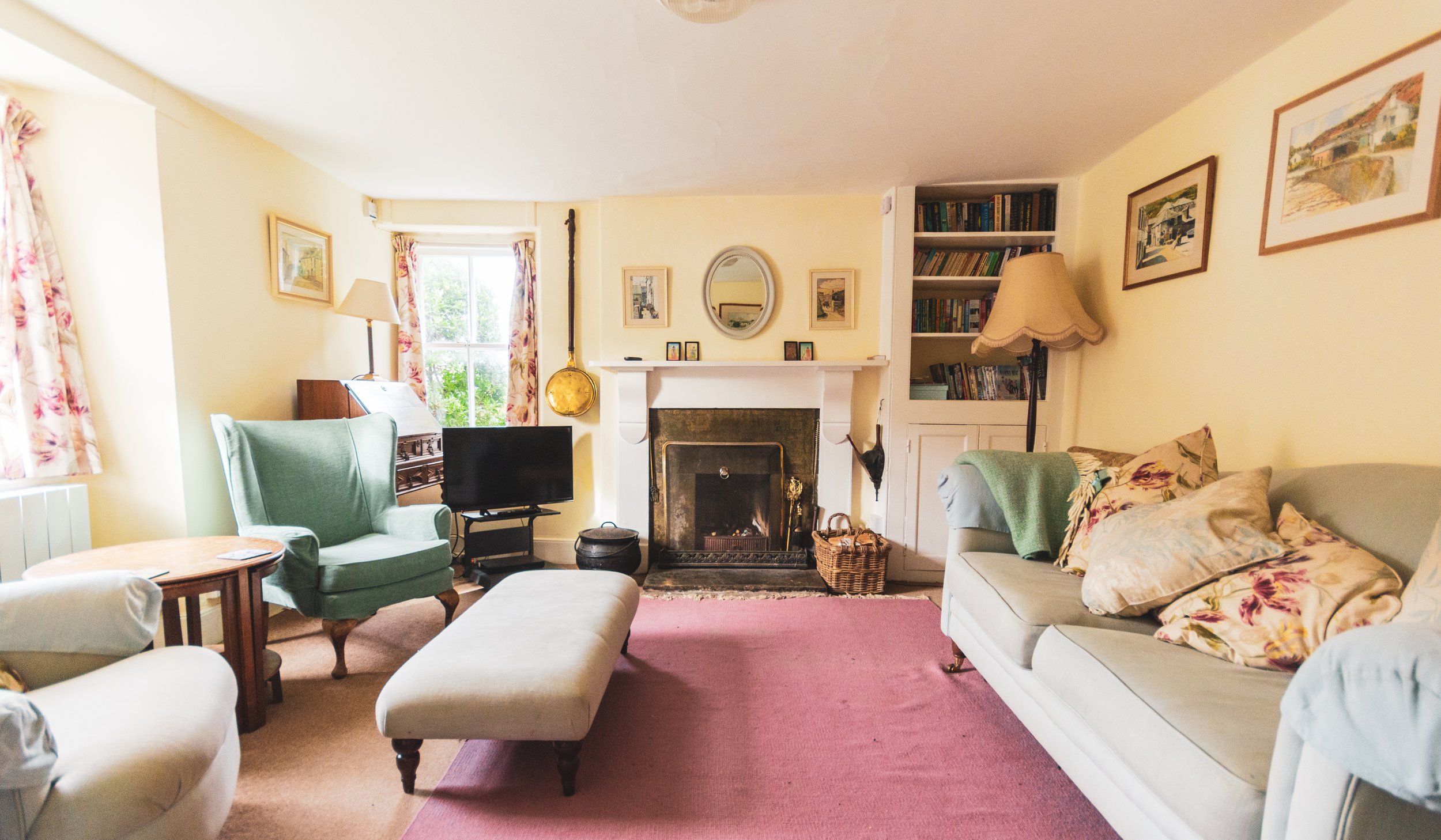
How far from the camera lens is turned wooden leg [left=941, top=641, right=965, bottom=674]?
2.15m

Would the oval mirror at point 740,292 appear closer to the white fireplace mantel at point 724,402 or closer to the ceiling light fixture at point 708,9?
the white fireplace mantel at point 724,402

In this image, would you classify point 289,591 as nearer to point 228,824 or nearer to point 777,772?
point 228,824

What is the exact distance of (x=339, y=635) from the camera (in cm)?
209

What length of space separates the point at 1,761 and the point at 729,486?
293 cm

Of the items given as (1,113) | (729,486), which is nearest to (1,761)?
(1,113)

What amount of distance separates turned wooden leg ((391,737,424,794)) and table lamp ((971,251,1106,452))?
2.80 m

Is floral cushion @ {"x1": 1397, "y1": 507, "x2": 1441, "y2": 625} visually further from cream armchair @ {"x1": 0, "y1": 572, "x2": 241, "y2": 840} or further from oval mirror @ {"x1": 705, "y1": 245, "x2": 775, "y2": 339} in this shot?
oval mirror @ {"x1": 705, "y1": 245, "x2": 775, "y2": 339}

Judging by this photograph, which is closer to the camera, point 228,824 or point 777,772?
point 228,824

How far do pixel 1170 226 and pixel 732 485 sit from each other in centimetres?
253

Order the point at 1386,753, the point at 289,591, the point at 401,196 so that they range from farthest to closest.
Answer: the point at 401,196
the point at 289,591
the point at 1386,753

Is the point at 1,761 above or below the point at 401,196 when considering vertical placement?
below

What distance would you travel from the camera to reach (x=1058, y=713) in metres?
1.40

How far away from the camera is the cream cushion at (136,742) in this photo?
91 centimetres

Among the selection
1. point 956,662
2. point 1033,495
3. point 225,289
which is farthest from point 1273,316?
point 225,289
